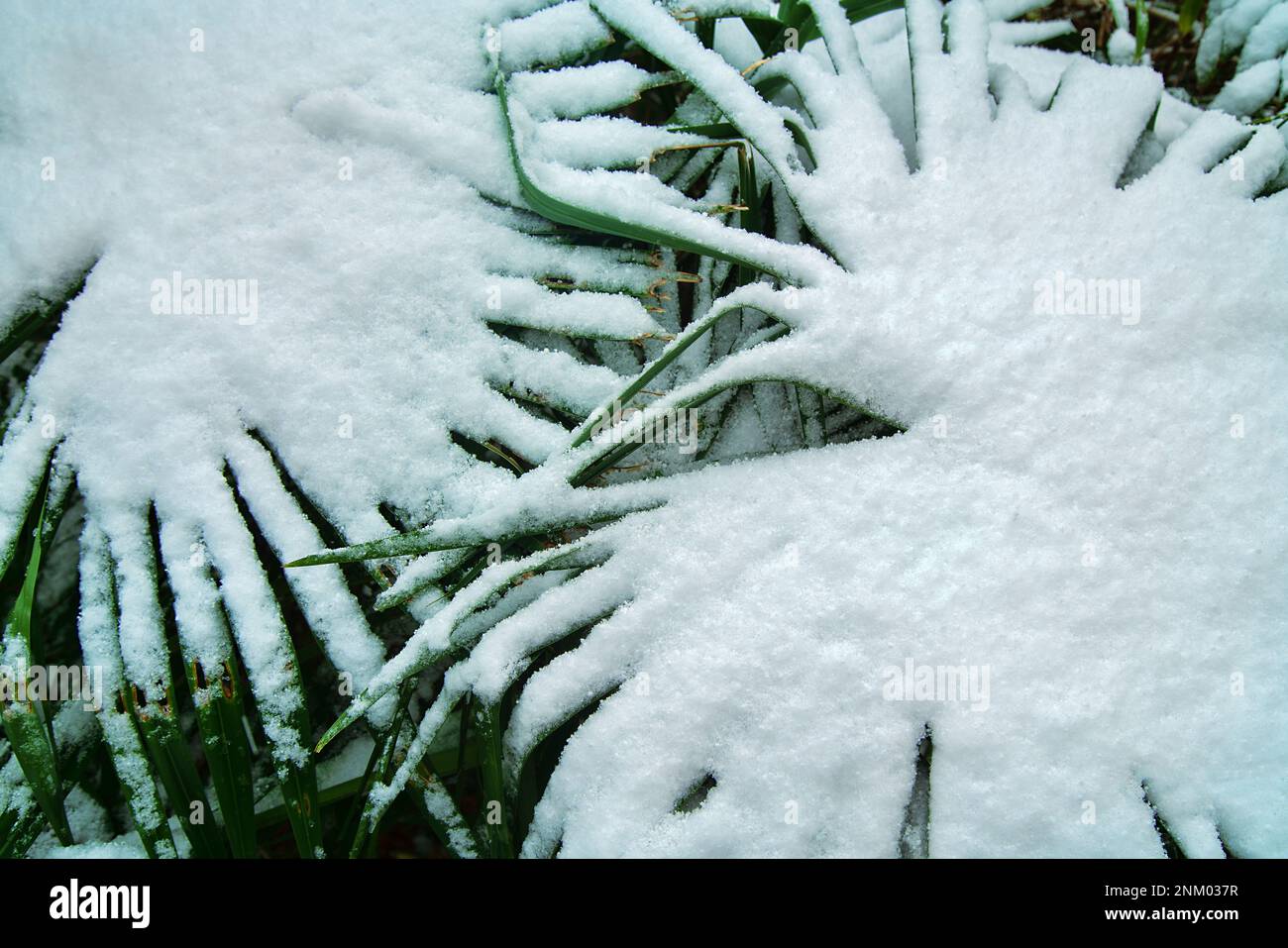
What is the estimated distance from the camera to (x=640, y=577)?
783 millimetres

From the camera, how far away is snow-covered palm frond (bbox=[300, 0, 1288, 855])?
708mm

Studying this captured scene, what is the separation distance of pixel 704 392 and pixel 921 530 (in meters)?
0.22

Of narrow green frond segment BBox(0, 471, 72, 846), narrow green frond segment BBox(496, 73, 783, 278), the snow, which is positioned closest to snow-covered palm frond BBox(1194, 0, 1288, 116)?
the snow

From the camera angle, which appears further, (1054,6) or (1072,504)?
(1054,6)

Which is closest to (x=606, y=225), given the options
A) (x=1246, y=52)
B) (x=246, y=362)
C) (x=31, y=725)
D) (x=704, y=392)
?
(x=704, y=392)

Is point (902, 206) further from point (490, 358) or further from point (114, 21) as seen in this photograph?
point (114, 21)

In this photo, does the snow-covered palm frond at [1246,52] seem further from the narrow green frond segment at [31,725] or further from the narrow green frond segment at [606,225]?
the narrow green frond segment at [31,725]

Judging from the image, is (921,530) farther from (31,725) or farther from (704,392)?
(31,725)

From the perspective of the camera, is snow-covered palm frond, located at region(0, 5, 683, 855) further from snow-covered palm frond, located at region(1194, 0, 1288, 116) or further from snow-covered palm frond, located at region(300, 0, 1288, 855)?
snow-covered palm frond, located at region(1194, 0, 1288, 116)
